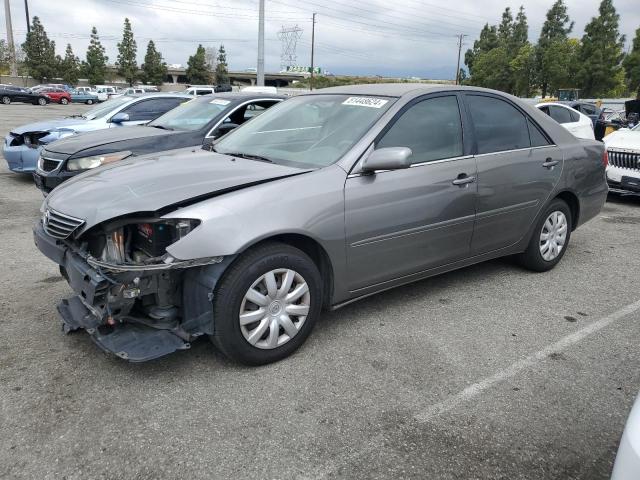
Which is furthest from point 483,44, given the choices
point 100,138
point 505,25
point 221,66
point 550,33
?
point 100,138

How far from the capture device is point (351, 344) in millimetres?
3475

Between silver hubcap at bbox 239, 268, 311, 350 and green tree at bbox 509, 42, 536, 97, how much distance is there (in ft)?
174

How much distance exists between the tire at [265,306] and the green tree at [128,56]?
86852 millimetres

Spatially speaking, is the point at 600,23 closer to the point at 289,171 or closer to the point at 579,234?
the point at 579,234

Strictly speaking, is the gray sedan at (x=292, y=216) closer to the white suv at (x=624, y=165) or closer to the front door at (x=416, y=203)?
the front door at (x=416, y=203)

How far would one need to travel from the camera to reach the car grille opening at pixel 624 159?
8.23 meters

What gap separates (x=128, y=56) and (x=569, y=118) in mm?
82294

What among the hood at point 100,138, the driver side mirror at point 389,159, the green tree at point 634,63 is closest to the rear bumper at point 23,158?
the hood at point 100,138

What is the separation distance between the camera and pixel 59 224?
3.10 m

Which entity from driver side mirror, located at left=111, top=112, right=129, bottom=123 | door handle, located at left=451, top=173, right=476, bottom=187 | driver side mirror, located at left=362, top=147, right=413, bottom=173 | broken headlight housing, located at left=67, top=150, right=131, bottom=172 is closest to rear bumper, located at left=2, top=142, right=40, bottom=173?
driver side mirror, located at left=111, top=112, right=129, bottom=123

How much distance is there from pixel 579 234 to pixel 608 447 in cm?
449

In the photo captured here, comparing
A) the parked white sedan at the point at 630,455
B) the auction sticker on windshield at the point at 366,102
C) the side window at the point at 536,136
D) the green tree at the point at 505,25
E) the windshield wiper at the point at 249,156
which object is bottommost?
the parked white sedan at the point at 630,455

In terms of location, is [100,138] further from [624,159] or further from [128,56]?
[128,56]

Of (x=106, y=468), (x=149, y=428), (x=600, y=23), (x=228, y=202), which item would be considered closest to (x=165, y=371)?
(x=149, y=428)
